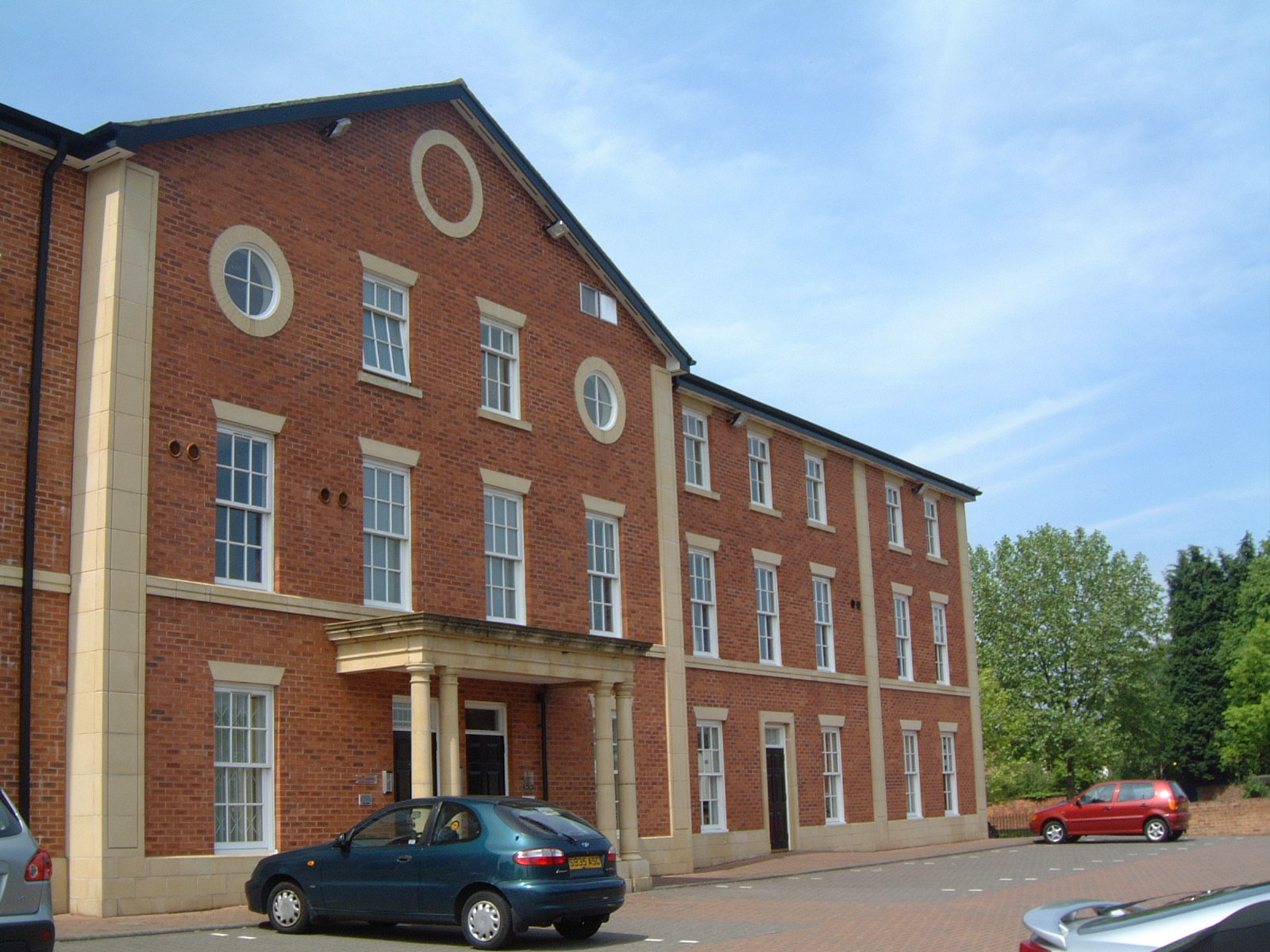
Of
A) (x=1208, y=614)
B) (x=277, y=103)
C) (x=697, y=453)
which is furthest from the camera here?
(x=1208, y=614)

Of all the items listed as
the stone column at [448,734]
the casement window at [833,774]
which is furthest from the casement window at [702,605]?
the stone column at [448,734]

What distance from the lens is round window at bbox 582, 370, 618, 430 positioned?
24.0m

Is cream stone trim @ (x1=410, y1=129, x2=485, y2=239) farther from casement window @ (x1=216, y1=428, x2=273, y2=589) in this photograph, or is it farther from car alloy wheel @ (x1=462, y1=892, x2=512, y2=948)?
car alloy wheel @ (x1=462, y1=892, x2=512, y2=948)

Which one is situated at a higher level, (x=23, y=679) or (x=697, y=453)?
(x=697, y=453)

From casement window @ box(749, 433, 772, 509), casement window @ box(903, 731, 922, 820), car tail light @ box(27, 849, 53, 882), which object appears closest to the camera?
car tail light @ box(27, 849, 53, 882)

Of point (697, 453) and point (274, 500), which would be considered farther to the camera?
point (697, 453)

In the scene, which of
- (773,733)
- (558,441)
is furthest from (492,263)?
(773,733)

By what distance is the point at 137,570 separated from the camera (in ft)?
52.5

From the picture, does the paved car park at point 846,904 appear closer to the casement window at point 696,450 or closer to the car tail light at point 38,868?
the car tail light at point 38,868

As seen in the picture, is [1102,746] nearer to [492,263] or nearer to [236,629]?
[492,263]

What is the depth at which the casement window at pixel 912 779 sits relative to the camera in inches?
1312

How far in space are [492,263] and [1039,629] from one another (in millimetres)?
45367

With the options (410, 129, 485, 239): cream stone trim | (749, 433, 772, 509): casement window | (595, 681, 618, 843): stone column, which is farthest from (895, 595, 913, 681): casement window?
(410, 129, 485, 239): cream stone trim

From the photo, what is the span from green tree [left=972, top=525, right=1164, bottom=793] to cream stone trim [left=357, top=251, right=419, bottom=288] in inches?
1790
